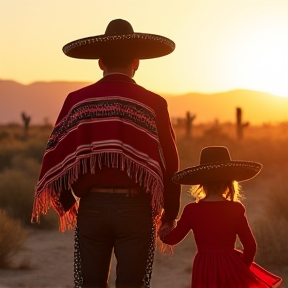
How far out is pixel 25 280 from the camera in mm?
11008

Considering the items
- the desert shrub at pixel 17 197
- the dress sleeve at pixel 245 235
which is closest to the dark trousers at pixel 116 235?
the dress sleeve at pixel 245 235

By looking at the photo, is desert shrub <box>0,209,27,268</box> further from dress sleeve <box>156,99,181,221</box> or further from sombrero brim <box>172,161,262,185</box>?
dress sleeve <box>156,99,181,221</box>

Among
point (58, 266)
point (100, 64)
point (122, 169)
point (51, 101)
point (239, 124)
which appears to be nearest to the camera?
point (122, 169)

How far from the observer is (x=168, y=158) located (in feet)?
17.5

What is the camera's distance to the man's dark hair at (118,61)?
17.4ft

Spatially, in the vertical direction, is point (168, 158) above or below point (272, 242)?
above

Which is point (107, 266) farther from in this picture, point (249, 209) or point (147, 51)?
point (249, 209)

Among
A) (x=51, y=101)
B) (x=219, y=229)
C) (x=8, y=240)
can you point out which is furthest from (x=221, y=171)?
(x=51, y=101)

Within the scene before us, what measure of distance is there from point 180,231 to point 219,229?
266 mm

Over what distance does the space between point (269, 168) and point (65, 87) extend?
414 ft

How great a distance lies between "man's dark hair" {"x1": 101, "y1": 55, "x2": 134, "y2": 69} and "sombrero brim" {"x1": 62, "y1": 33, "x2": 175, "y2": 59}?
0.10ft

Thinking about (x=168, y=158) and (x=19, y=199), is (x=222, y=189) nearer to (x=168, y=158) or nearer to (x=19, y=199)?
(x=168, y=158)

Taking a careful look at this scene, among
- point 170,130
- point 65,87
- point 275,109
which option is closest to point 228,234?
point 170,130

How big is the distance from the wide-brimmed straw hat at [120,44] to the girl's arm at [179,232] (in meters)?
1.10
